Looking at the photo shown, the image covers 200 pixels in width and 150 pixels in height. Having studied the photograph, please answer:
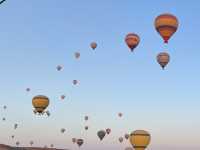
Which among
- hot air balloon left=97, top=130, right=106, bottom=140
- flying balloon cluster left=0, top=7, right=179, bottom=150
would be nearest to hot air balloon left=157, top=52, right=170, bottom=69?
flying balloon cluster left=0, top=7, right=179, bottom=150

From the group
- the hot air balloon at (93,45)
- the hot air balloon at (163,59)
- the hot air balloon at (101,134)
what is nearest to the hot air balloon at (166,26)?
the hot air balloon at (163,59)

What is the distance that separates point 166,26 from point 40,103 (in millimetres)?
15153

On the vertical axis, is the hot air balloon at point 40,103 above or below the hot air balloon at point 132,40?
below

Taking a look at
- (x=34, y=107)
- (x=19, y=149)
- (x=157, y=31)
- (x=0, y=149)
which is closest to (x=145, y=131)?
(x=157, y=31)

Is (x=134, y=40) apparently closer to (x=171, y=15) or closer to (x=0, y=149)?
(x=171, y=15)

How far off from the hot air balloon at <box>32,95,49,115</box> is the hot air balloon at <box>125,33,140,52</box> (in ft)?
32.5

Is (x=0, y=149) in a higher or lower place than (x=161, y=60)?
lower

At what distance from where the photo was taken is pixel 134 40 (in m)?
42.2

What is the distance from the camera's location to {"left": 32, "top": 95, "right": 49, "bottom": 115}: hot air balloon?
40850mm

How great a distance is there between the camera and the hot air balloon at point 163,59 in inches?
1665

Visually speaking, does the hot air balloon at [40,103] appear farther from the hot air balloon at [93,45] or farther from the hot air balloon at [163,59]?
the hot air balloon at [93,45]

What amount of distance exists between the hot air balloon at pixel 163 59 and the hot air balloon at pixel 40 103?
474 inches

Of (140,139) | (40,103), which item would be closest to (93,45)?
(40,103)

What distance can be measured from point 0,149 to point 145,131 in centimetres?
7148
